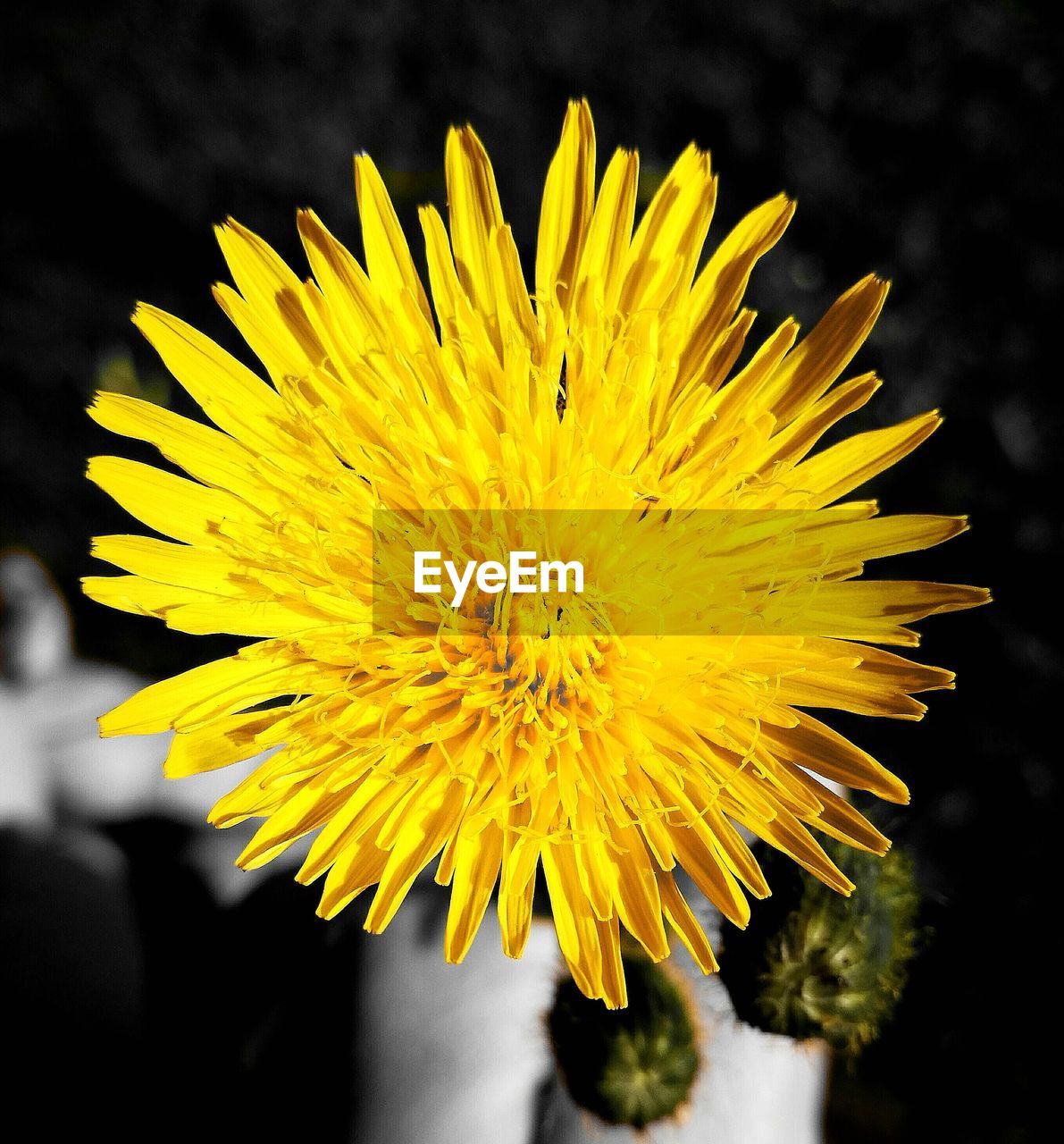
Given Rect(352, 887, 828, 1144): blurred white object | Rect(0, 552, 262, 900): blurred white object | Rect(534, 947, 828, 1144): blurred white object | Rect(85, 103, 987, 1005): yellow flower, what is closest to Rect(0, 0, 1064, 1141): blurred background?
Rect(0, 552, 262, 900): blurred white object

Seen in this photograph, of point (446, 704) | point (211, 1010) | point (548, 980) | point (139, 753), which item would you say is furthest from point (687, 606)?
point (139, 753)

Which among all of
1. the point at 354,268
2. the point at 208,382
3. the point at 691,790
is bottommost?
the point at 691,790

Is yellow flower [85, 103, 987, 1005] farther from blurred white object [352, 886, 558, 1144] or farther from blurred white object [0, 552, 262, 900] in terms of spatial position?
blurred white object [0, 552, 262, 900]

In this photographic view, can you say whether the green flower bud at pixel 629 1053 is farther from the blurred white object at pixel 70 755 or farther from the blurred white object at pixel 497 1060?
the blurred white object at pixel 70 755

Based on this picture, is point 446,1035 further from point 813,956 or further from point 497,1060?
point 813,956

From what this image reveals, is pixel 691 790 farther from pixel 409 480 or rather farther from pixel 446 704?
pixel 409 480

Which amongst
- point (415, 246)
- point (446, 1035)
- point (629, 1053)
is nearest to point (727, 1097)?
point (629, 1053)
